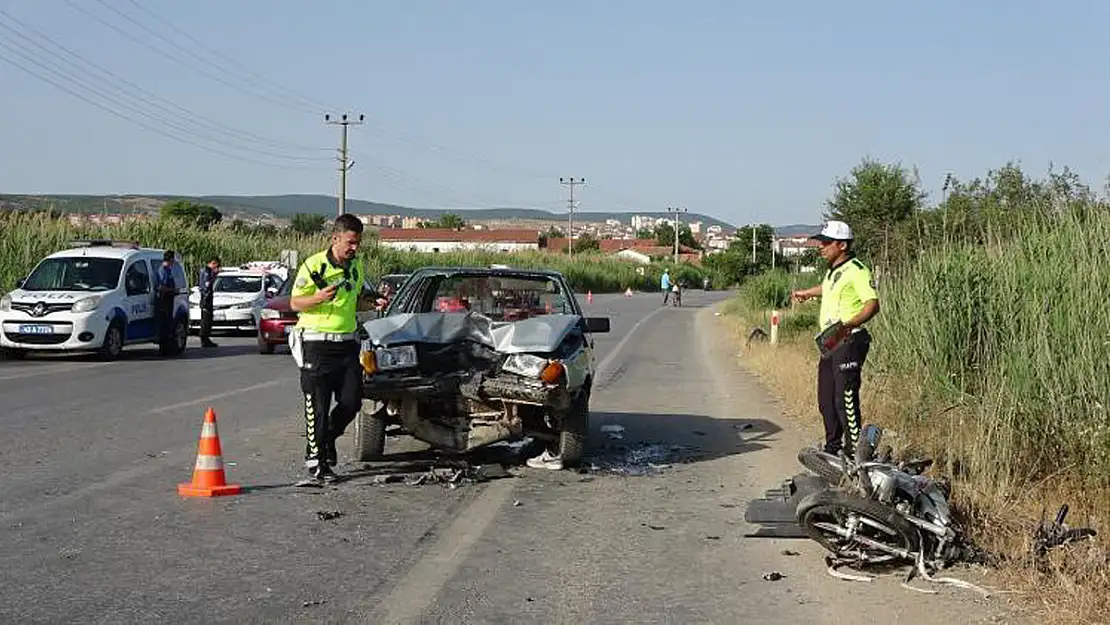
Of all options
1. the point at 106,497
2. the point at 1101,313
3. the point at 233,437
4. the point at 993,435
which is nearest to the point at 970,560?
the point at 993,435

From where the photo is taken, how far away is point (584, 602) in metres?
6.67

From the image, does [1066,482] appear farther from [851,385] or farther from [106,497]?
[106,497]

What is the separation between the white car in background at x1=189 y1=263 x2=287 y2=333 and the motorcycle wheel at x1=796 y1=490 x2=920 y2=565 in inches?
900

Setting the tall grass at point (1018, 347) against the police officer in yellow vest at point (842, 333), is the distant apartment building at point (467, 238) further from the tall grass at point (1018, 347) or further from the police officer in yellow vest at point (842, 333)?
the police officer in yellow vest at point (842, 333)

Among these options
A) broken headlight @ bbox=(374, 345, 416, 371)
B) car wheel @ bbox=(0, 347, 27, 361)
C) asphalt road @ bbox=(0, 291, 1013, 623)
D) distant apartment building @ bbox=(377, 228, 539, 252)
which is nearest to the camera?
asphalt road @ bbox=(0, 291, 1013, 623)

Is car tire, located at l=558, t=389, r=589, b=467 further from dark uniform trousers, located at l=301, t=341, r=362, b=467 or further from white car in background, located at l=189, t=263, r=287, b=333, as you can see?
white car in background, located at l=189, t=263, r=287, b=333

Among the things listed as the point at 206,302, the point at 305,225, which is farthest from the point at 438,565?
the point at 305,225

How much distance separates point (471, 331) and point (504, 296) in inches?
58.7

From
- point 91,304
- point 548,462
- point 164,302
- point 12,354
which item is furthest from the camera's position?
point 164,302

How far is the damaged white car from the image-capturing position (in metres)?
10.3

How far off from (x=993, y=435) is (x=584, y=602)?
3813 mm

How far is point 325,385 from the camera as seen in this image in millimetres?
9875

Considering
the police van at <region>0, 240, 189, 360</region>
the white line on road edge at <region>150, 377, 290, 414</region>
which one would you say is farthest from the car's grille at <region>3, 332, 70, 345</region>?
the white line on road edge at <region>150, 377, 290, 414</region>

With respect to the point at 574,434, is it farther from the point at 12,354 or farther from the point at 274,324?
the point at 12,354
